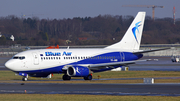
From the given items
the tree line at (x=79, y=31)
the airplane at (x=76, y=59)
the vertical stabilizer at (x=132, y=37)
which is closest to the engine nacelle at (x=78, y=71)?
the airplane at (x=76, y=59)

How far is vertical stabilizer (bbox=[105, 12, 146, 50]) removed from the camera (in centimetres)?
4538

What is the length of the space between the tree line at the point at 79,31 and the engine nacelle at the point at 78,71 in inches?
2867

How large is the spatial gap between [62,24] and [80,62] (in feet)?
321

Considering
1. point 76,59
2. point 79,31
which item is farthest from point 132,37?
point 79,31

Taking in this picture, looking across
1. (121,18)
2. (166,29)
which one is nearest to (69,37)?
(121,18)

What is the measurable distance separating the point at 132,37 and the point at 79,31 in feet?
293

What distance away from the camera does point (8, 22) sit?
13700 centimetres

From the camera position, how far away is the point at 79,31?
13425cm

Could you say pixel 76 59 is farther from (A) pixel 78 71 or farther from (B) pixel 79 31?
(B) pixel 79 31

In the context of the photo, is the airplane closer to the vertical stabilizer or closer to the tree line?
the vertical stabilizer

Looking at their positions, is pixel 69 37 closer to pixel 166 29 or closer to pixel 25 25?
pixel 25 25

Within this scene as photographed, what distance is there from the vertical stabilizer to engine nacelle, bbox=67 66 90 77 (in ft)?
23.5

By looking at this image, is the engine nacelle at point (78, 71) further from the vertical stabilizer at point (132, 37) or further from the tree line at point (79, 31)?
the tree line at point (79, 31)

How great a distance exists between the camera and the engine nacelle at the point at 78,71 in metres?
39.1
